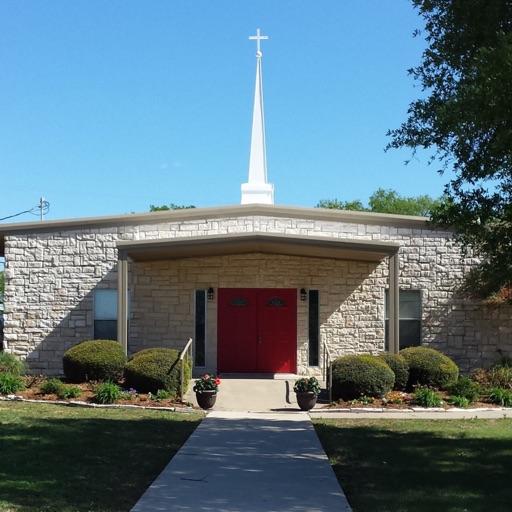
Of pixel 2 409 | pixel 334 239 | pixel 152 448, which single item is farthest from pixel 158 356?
pixel 152 448

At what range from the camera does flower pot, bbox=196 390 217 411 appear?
1600cm

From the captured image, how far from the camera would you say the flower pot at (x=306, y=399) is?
51.9 feet

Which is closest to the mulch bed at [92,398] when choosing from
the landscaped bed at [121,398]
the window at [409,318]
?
the landscaped bed at [121,398]

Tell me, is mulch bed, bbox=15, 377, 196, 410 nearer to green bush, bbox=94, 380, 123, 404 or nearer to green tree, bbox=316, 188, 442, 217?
green bush, bbox=94, 380, 123, 404

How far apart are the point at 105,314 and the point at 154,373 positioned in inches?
159

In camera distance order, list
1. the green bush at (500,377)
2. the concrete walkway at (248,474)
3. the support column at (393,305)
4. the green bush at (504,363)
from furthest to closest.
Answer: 1. the green bush at (504,363)
2. the support column at (393,305)
3. the green bush at (500,377)
4. the concrete walkway at (248,474)

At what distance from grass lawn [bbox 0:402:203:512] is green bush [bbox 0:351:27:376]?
3382 mm

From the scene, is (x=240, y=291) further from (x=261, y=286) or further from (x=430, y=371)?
(x=430, y=371)

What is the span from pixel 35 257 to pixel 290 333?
23.0 feet

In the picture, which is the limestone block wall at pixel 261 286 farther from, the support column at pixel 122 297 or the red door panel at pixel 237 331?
the support column at pixel 122 297

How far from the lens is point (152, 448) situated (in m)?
11.2

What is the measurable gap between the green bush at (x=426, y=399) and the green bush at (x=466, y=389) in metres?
0.70

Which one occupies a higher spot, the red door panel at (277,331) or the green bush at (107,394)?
A: the red door panel at (277,331)

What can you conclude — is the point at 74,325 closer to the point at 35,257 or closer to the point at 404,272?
the point at 35,257
